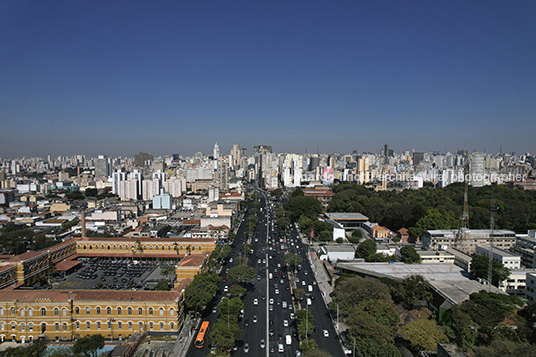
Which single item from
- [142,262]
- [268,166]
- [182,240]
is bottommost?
[142,262]

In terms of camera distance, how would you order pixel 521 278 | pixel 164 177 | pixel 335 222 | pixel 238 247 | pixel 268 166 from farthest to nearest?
pixel 268 166
pixel 164 177
pixel 335 222
pixel 238 247
pixel 521 278

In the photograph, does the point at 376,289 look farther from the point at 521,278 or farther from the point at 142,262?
the point at 142,262

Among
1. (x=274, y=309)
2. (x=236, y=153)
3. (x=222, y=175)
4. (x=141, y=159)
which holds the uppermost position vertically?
(x=236, y=153)

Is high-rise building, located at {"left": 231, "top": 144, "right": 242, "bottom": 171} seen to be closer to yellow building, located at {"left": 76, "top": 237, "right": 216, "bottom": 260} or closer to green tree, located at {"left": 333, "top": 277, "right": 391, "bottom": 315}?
yellow building, located at {"left": 76, "top": 237, "right": 216, "bottom": 260}

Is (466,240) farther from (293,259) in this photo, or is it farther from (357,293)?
(357,293)

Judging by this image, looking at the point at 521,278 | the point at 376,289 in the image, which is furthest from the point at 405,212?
the point at 376,289

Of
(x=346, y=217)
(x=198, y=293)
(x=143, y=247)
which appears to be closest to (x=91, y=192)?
(x=143, y=247)

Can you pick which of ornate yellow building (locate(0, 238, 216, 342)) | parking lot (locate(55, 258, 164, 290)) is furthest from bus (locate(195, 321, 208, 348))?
parking lot (locate(55, 258, 164, 290))
